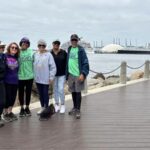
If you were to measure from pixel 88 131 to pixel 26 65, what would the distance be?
7.78ft

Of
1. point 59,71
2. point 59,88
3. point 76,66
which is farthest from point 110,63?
point 76,66

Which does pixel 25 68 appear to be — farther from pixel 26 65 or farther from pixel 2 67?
pixel 2 67

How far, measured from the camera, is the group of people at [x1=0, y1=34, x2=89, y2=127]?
1080 centimetres

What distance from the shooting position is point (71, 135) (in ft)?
30.5

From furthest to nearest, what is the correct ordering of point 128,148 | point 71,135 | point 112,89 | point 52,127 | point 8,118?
1. point 112,89
2. point 8,118
3. point 52,127
4. point 71,135
5. point 128,148

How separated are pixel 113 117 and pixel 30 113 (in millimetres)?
1906

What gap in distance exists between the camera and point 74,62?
1151 centimetres

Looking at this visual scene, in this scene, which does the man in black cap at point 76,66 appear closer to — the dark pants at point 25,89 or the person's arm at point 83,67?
the person's arm at point 83,67

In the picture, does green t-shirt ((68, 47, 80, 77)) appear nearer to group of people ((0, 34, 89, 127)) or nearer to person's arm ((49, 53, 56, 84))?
group of people ((0, 34, 89, 127))

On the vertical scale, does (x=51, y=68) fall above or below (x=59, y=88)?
above

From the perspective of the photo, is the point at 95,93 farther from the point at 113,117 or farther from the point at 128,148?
the point at 128,148

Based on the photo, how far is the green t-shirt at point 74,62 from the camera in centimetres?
1148

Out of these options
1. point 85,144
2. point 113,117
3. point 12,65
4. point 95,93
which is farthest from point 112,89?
point 85,144

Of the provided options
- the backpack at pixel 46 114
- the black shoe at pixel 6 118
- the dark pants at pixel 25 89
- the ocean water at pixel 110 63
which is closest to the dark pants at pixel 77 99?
the backpack at pixel 46 114
